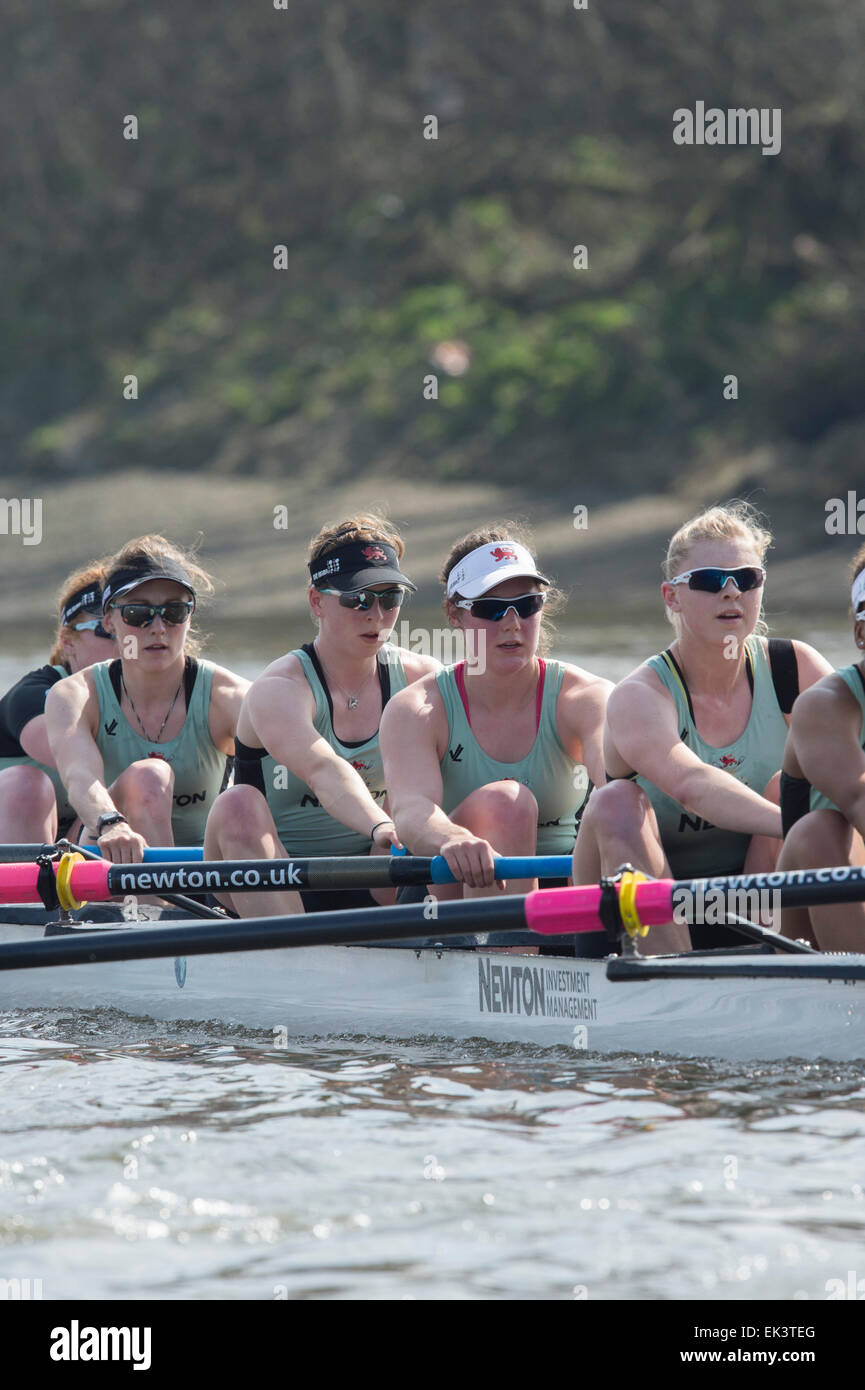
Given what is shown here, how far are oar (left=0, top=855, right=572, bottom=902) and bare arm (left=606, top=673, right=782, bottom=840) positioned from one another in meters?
0.41

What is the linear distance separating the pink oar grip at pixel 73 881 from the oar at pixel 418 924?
3 cm

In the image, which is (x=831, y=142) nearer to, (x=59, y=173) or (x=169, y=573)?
(x=59, y=173)

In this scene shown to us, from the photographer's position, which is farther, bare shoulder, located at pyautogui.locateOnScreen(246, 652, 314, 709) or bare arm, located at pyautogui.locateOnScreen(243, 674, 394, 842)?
bare shoulder, located at pyautogui.locateOnScreen(246, 652, 314, 709)

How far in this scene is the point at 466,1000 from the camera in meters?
5.29

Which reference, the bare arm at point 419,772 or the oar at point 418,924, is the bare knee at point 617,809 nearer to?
the oar at point 418,924

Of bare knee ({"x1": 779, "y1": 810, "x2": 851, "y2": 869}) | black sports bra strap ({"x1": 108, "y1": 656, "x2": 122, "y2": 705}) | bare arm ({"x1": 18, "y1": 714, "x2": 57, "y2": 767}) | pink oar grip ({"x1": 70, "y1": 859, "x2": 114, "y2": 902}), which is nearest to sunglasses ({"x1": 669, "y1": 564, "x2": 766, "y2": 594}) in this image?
bare knee ({"x1": 779, "y1": 810, "x2": 851, "y2": 869})

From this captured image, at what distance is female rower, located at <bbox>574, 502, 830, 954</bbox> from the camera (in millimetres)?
5000

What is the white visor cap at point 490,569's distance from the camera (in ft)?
17.8

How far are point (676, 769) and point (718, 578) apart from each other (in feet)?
1.83

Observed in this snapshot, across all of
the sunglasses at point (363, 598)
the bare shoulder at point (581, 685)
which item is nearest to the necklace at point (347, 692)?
the sunglasses at point (363, 598)

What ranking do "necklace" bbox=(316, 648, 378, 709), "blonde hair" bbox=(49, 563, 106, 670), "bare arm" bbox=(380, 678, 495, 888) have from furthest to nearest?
"blonde hair" bbox=(49, 563, 106, 670) → "necklace" bbox=(316, 648, 378, 709) → "bare arm" bbox=(380, 678, 495, 888)

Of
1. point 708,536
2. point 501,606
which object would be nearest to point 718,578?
point 708,536

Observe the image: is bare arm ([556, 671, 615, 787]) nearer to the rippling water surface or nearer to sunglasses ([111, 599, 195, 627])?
the rippling water surface

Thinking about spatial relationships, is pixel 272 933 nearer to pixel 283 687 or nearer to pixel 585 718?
pixel 283 687
